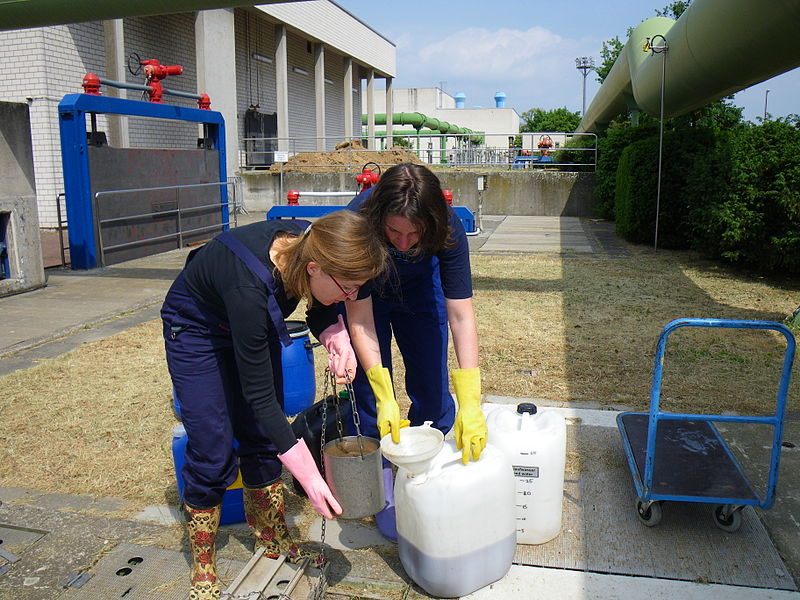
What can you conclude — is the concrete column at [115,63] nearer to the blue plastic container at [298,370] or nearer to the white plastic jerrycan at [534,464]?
the blue plastic container at [298,370]

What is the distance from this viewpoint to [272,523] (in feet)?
9.05

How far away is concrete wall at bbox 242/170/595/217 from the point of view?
18938 mm

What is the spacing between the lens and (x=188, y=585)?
2678 millimetres

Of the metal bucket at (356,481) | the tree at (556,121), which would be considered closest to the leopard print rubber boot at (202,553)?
the metal bucket at (356,481)

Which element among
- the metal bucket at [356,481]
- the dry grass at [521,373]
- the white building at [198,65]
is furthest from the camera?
the white building at [198,65]

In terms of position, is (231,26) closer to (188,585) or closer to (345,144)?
(345,144)

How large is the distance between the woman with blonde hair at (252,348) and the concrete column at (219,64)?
14776 millimetres

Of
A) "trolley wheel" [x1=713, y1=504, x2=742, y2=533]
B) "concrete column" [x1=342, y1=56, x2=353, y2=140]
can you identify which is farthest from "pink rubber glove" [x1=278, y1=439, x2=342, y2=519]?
"concrete column" [x1=342, y1=56, x2=353, y2=140]

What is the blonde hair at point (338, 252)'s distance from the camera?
2107 mm

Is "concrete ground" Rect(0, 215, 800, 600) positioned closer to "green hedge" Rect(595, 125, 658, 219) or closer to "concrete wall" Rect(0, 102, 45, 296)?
"concrete wall" Rect(0, 102, 45, 296)

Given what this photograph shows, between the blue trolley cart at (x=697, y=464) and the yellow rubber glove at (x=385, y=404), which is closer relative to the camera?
the yellow rubber glove at (x=385, y=404)

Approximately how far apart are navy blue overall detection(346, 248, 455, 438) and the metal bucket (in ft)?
1.66

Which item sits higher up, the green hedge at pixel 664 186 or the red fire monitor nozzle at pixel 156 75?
the red fire monitor nozzle at pixel 156 75

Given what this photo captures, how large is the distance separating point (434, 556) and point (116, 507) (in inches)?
64.2
